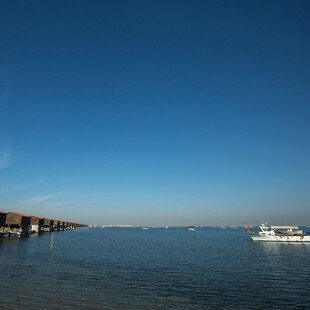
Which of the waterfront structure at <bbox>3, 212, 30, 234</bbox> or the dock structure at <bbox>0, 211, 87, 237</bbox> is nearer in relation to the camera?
the dock structure at <bbox>0, 211, 87, 237</bbox>

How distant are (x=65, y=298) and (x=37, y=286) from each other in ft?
19.7

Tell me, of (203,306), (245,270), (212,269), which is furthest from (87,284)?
(245,270)

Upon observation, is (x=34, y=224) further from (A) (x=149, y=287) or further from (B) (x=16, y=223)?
(A) (x=149, y=287)

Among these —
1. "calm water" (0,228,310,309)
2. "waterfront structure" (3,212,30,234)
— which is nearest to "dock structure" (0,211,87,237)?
"waterfront structure" (3,212,30,234)

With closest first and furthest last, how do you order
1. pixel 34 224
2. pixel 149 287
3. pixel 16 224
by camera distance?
pixel 149 287 < pixel 16 224 < pixel 34 224

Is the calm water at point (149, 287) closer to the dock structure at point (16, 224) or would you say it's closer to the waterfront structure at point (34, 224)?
the dock structure at point (16, 224)

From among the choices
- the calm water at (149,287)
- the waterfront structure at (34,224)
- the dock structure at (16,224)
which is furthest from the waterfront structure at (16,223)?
the calm water at (149,287)

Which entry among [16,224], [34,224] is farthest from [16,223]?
[34,224]

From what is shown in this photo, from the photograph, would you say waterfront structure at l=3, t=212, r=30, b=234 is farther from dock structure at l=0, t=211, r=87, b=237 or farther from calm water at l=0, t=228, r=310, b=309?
calm water at l=0, t=228, r=310, b=309

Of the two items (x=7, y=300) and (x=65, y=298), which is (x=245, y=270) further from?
(x=7, y=300)

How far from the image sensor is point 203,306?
75.6ft

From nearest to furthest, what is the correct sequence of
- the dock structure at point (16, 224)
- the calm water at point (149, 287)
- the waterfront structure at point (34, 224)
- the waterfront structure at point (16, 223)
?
1. the calm water at point (149, 287)
2. the dock structure at point (16, 224)
3. the waterfront structure at point (16, 223)
4. the waterfront structure at point (34, 224)

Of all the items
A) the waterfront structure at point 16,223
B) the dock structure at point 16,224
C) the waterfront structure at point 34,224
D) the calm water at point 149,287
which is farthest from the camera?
the waterfront structure at point 34,224

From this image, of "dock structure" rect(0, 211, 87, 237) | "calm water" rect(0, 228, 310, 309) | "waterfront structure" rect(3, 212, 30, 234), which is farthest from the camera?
"waterfront structure" rect(3, 212, 30, 234)
